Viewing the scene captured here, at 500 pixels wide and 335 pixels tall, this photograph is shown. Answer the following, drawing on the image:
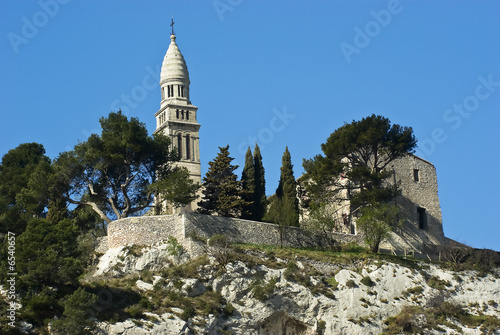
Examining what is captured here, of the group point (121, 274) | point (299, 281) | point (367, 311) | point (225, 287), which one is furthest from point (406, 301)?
point (121, 274)

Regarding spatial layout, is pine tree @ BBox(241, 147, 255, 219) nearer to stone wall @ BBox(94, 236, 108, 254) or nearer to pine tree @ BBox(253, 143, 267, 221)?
pine tree @ BBox(253, 143, 267, 221)

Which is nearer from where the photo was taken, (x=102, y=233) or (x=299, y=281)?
(x=299, y=281)

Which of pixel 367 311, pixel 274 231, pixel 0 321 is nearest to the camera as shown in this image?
pixel 0 321

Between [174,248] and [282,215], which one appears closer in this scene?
[174,248]

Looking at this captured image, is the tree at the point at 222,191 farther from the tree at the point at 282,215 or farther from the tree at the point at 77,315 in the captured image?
the tree at the point at 77,315

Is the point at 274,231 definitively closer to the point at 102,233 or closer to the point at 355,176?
the point at 355,176

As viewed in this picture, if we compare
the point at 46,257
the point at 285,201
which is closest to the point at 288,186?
the point at 285,201

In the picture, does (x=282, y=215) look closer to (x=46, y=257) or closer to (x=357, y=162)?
(x=357, y=162)

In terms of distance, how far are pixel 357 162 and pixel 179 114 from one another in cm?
1765

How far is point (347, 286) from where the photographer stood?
186 feet

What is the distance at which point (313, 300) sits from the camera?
55.2m

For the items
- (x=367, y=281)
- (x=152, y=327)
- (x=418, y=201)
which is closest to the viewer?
(x=152, y=327)

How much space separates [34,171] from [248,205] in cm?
1479

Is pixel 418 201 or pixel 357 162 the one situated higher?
pixel 357 162
